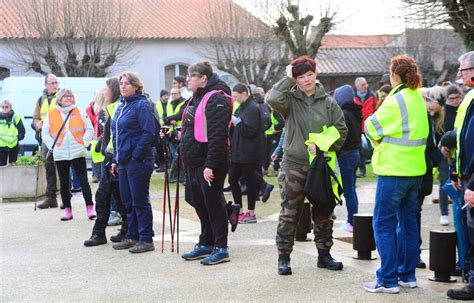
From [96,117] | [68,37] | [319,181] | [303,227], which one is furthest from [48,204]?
[68,37]

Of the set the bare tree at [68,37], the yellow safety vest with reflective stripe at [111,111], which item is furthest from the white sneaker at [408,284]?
the bare tree at [68,37]

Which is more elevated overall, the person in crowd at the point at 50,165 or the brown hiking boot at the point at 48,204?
the person in crowd at the point at 50,165

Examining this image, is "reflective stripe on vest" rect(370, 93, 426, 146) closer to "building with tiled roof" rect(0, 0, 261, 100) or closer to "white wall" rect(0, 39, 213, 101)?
"building with tiled roof" rect(0, 0, 261, 100)

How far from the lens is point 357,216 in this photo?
331 inches

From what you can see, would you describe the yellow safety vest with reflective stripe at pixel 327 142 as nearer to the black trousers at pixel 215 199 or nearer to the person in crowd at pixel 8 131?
the black trousers at pixel 215 199

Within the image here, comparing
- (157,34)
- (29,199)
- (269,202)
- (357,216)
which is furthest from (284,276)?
(157,34)

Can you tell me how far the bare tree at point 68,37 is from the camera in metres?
31.6

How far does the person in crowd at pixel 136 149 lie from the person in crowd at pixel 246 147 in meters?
2.57

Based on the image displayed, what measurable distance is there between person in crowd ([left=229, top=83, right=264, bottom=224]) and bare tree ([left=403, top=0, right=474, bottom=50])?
13.8 feet

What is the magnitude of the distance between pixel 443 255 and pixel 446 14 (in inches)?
313

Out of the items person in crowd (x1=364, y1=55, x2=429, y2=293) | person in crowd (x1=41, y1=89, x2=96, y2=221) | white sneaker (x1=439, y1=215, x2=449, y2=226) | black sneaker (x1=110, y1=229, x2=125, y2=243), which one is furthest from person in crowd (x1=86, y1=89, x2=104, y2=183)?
person in crowd (x1=364, y1=55, x2=429, y2=293)

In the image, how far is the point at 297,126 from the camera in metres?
7.58

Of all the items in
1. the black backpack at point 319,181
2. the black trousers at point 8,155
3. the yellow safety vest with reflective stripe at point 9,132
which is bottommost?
the black trousers at point 8,155

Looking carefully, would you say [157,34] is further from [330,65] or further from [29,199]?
[29,199]
